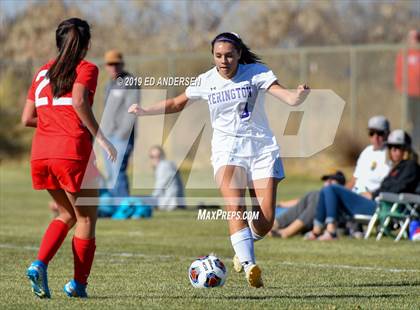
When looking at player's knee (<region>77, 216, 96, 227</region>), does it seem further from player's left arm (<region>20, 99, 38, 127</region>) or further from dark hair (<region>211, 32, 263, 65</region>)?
dark hair (<region>211, 32, 263, 65</region>)

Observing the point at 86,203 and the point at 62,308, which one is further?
the point at 86,203

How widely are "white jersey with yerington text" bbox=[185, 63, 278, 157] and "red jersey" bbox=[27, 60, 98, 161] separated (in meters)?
1.30

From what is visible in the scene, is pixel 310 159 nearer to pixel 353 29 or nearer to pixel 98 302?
pixel 353 29

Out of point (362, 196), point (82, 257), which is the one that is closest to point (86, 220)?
point (82, 257)

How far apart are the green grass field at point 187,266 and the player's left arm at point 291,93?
1.48 meters

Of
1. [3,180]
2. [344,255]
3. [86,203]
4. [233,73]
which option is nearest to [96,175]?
[86,203]

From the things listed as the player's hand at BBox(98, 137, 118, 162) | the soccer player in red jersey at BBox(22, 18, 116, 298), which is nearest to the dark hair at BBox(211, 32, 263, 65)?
the soccer player in red jersey at BBox(22, 18, 116, 298)

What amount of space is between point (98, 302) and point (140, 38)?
112 feet

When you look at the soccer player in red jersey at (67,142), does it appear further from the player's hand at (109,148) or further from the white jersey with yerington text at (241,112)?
the white jersey with yerington text at (241,112)

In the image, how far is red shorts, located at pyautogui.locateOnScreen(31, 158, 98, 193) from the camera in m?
7.74

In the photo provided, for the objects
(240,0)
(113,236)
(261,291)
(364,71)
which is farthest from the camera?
(240,0)

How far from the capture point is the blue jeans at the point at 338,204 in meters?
13.4

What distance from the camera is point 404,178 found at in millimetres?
13492

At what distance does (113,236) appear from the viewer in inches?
548
